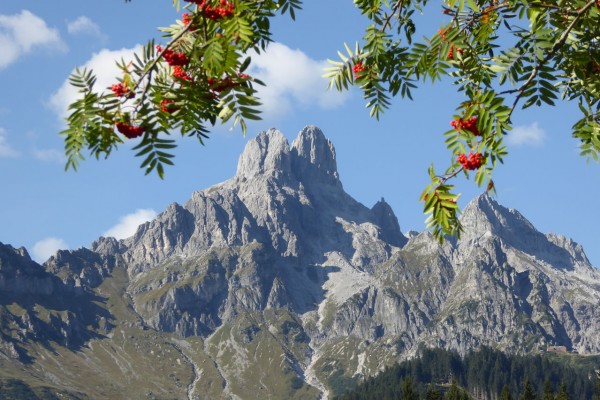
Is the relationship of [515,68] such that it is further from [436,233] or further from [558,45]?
[436,233]

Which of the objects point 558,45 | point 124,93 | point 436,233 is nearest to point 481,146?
point 436,233

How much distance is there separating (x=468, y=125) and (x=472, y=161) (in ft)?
1.41

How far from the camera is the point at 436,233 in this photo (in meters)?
9.08

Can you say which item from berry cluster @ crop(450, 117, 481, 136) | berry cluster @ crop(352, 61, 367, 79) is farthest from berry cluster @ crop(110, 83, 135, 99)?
berry cluster @ crop(352, 61, 367, 79)

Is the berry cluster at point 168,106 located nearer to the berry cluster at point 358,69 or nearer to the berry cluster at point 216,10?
the berry cluster at point 216,10

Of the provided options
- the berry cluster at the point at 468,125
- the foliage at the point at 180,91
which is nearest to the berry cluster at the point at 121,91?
the foliage at the point at 180,91

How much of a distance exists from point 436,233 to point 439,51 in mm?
2424

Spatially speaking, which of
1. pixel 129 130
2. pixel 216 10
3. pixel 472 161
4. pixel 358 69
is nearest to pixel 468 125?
pixel 472 161

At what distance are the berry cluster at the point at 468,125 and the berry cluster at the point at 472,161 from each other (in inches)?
10.8

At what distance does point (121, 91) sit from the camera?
311 inches

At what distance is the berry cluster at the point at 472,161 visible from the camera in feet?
27.6

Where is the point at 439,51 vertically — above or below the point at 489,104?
above

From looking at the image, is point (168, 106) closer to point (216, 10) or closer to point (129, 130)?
point (129, 130)

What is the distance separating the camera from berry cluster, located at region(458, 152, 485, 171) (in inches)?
331
